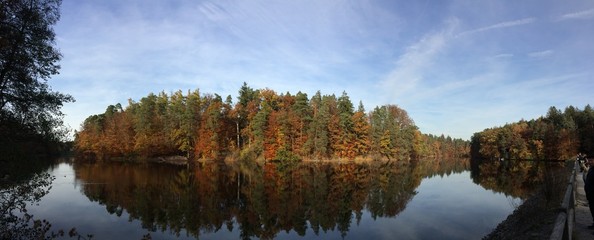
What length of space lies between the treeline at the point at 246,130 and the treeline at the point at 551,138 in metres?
37.5

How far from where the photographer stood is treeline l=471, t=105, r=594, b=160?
86938 millimetres

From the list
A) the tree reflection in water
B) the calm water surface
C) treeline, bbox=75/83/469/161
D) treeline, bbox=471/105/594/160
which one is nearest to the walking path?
the calm water surface

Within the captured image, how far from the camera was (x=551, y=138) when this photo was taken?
92188 mm

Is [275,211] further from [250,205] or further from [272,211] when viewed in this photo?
[250,205]

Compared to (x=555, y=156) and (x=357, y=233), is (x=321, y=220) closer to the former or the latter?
(x=357, y=233)

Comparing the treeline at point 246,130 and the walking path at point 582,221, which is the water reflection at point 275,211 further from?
the treeline at point 246,130

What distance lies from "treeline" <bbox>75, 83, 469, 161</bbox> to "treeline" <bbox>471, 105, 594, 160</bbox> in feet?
123

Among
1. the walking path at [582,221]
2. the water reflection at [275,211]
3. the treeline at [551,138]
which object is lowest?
the water reflection at [275,211]

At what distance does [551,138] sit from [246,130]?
77.3m

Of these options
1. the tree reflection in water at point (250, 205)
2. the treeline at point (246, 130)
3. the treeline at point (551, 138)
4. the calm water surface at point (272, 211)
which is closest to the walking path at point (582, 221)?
the calm water surface at point (272, 211)

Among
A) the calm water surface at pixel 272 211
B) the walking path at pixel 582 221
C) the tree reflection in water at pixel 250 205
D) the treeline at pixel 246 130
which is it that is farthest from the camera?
the treeline at pixel 246 130

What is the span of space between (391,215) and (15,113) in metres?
17.5

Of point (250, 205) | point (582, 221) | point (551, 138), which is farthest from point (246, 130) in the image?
point (551, 138)

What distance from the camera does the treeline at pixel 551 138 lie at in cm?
8694
